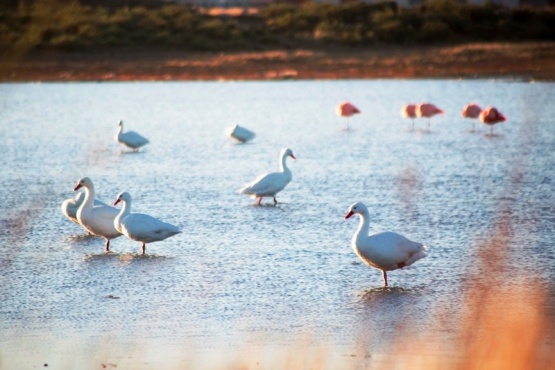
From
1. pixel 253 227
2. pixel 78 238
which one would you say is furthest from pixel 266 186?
pixel 78 238

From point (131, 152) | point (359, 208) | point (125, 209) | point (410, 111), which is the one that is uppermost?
point (359, 208)

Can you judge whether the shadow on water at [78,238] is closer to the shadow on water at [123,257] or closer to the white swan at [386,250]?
the shadow on water at [123,257]

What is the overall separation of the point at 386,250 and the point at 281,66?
2403 centimetres

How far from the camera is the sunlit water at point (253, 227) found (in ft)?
26.1

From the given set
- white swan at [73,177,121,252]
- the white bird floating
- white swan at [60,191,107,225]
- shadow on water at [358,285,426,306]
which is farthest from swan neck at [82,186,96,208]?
the white bird floating

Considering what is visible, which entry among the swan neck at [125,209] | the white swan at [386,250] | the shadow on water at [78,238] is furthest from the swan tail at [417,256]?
the shadow on water at [78,238]

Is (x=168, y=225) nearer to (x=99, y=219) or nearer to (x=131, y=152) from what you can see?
(x=99, y=219)

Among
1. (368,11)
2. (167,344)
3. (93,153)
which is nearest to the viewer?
(167,344)

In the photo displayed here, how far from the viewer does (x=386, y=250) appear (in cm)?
895

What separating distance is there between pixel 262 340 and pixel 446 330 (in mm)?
1168

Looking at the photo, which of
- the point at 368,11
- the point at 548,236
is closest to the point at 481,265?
the point at 548,236

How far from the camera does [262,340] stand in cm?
750

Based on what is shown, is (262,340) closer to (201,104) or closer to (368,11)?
(201,104)

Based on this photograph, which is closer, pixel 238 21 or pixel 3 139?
pixel 3 139
